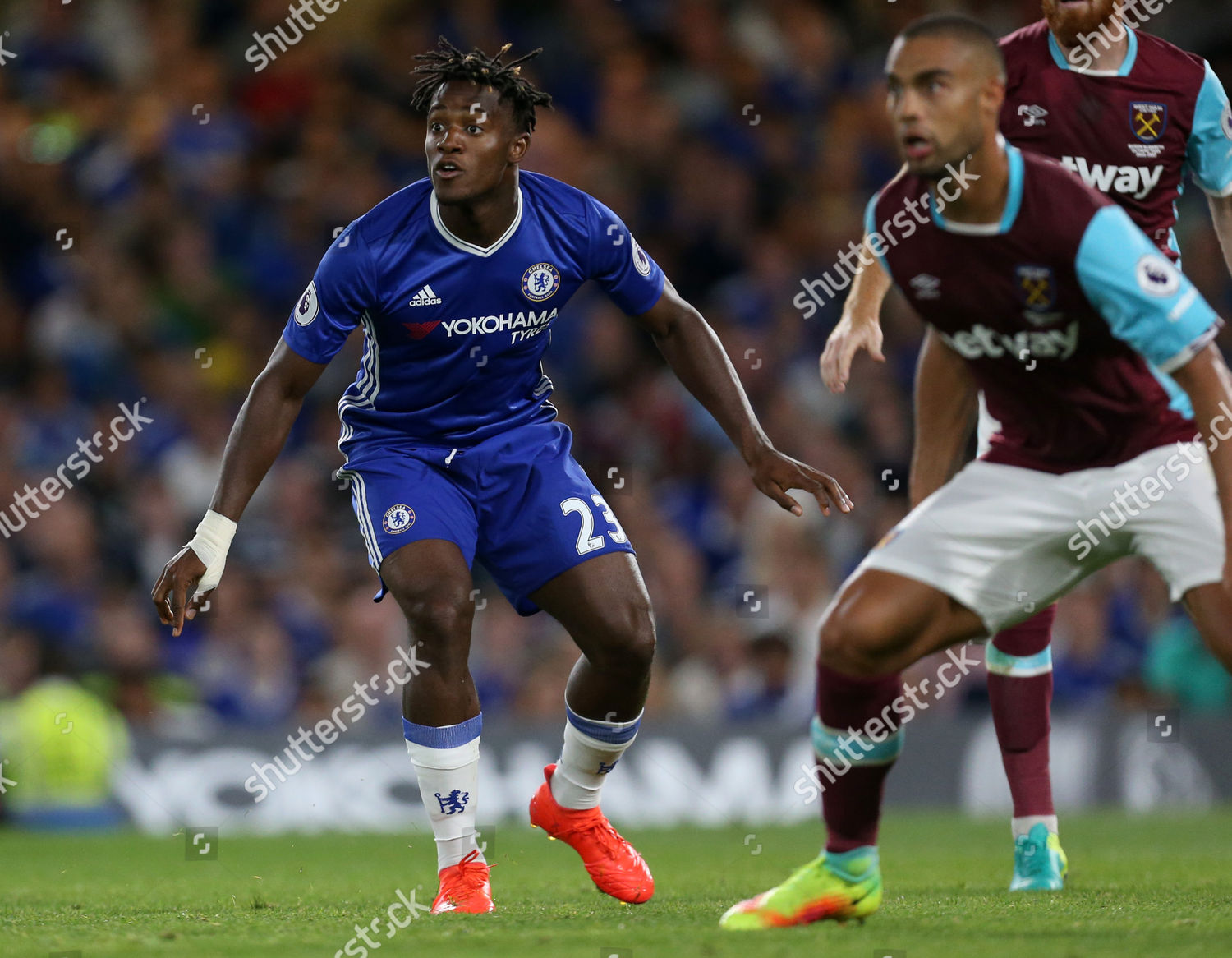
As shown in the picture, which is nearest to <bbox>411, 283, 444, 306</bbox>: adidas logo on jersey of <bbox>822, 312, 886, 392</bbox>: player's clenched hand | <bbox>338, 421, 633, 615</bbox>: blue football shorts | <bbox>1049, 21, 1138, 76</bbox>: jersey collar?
<bbox>338, 421, 633, 615</bbox>: blue football shorts

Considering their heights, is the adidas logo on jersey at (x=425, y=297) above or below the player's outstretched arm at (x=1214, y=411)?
above

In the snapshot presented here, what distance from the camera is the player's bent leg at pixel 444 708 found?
517cm

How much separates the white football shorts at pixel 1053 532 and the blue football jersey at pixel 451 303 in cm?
166

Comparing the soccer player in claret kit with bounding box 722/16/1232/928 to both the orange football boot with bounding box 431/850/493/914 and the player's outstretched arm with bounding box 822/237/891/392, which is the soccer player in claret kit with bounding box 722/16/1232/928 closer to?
the player's outstretched arm with bounding box 822/237/891/392

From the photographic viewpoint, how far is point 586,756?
5691 mm

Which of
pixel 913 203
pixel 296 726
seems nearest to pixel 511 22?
pixel 296 726

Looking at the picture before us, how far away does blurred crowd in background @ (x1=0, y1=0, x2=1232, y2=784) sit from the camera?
35.5ft

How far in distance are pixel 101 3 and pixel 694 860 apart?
9.57m

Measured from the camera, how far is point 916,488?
5.77 meters

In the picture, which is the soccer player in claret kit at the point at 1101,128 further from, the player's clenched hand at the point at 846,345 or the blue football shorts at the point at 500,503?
the blue football shorts at the point at 500,503

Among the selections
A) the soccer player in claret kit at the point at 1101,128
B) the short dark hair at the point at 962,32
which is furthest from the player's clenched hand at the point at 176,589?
the short dark hair at the point at 962,32

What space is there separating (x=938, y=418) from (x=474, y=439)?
5.07ft

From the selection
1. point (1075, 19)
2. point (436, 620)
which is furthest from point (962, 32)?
point (436, 620)

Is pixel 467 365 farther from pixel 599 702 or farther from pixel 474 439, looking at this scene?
pixel 599 702
